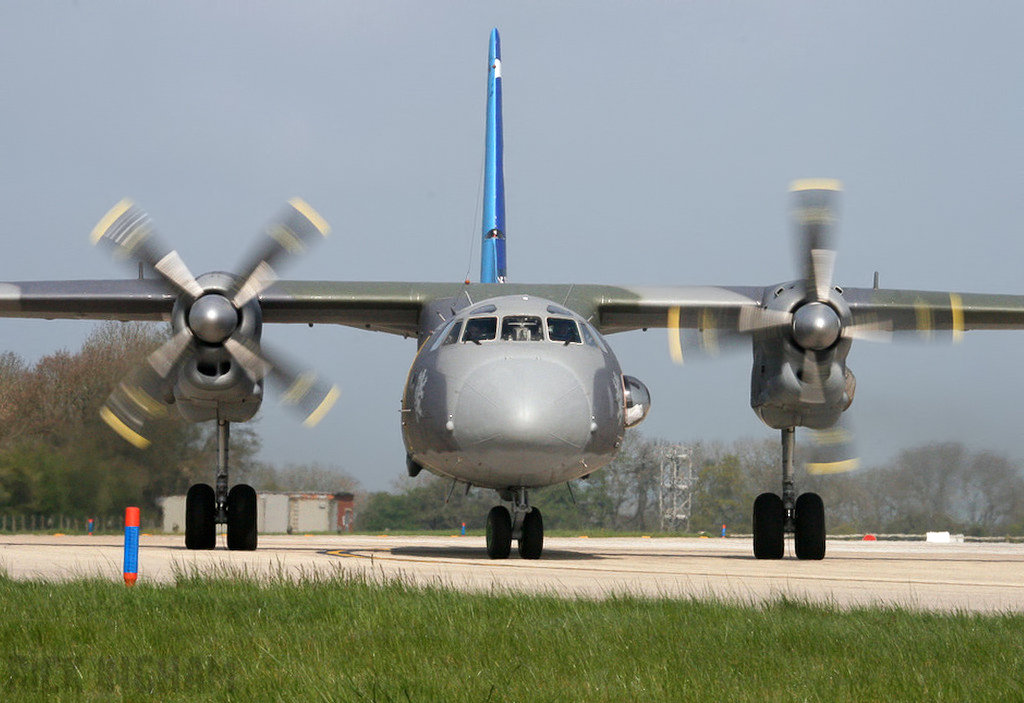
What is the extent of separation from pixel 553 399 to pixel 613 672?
A: 8331mm

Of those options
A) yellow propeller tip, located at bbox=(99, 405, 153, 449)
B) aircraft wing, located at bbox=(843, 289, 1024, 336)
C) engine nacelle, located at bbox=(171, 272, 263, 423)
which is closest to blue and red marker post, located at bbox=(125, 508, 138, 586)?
engine nacelle, located at bbox=(171, 272, 263, 423)

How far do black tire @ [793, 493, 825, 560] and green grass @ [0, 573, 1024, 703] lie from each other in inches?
388

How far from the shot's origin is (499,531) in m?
15.0

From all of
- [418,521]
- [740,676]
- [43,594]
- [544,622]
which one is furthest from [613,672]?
[418,521]

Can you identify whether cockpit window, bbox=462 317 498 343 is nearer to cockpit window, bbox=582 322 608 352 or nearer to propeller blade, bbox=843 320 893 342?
cockpit window, bbox=582 322 608 352

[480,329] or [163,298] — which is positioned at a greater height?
[163,298]

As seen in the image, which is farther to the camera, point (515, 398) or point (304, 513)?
point (304, 513)

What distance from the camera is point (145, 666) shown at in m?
5.67

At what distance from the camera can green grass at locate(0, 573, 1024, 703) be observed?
16.5 feet

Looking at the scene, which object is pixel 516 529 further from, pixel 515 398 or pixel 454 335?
pixel 454 335

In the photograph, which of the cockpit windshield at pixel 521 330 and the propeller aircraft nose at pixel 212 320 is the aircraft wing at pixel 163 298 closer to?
the propeller aircraft nose at pixel 212 320

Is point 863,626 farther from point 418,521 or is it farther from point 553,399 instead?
point 418,521

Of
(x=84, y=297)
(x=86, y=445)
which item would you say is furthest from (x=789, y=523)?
(x=86, y=445)

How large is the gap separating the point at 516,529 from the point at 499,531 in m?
0.27
